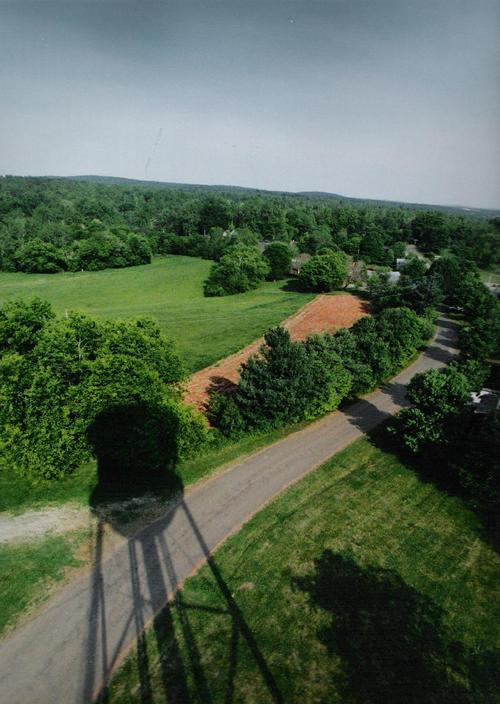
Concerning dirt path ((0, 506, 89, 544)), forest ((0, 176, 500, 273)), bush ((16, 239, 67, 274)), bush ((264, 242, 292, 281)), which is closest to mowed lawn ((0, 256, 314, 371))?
bush ((16, 239, 67, 274))

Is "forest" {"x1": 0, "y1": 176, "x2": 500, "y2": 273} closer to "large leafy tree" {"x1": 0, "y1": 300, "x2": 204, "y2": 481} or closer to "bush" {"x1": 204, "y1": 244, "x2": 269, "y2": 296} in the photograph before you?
"bush" {"x1": 204, "y1": 244, "x2": 269, "y2": 296}

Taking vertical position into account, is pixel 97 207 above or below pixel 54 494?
above

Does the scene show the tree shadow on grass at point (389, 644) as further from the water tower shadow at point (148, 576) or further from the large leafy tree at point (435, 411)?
the large leafy tree at point (435, 411)

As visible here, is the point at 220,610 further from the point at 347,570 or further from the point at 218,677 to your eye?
the point at 347,570

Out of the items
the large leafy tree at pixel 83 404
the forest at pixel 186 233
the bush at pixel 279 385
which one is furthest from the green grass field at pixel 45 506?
the forest at pixel 186 233

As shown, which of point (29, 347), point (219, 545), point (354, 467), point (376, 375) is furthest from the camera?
point (376, 375)

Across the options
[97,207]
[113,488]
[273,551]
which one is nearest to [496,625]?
[273,551]
